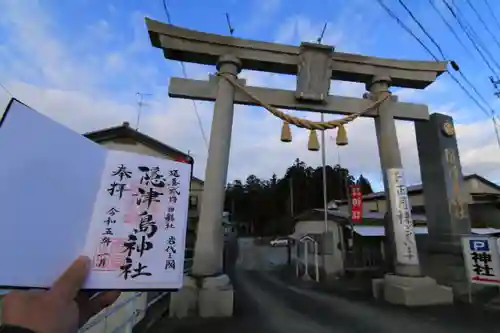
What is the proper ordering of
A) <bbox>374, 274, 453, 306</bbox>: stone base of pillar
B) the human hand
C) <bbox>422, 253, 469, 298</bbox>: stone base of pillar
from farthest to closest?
<bbox>422, 253, 469, 298</bbox>: stone base of pillar → <bbox>374, 274, 453, 306</bbox>: stone base of pillar → the human hand

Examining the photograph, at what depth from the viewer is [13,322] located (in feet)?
2.59

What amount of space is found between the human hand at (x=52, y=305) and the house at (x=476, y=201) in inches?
533

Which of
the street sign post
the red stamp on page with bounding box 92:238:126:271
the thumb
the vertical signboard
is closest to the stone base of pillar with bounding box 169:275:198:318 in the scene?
the red stamp on page with bounding box 92:238:126:271

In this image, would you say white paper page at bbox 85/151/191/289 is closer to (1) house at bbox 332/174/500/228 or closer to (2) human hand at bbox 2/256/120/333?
(2) human hand at bbox 2/256/120/333

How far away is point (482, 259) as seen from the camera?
6.23m

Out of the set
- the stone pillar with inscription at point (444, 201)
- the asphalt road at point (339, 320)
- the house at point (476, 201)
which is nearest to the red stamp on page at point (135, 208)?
the asphalt road at point (339, 320)

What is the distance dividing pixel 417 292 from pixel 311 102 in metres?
4.77

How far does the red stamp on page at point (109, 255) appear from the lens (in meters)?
1.01

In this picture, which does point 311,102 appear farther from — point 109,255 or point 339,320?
point 109,255

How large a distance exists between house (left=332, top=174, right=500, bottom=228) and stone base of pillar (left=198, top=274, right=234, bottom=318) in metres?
9.69

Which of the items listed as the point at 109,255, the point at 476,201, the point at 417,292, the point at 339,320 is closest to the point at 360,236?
the point at 476,201

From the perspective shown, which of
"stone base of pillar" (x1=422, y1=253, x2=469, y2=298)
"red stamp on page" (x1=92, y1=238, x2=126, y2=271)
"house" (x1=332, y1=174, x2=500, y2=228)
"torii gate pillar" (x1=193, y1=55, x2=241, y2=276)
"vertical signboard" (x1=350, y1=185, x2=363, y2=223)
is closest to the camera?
"red stamp on page" (x1=92, y1=238, x2=126, y2=271)

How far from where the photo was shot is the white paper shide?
21.4 ft

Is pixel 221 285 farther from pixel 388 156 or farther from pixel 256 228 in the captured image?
pixel 256 228
